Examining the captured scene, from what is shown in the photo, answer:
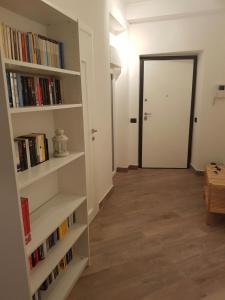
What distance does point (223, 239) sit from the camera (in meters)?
2.37

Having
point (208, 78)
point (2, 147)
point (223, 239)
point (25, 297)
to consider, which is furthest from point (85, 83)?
point (208, 78)

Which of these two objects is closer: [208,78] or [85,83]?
[85,83]

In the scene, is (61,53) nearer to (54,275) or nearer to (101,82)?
(101,82)

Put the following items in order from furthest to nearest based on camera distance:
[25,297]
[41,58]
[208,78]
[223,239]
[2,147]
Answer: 1. [208,78]
2. [223,239]
3. [41,58]
4. [25,297]
5. [2,147]

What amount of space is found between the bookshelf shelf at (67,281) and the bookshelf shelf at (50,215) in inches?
21.6

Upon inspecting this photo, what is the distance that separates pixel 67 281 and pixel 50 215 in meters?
0.58

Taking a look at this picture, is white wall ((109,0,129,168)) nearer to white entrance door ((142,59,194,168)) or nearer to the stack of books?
white entrance door ((142,59,194,168))

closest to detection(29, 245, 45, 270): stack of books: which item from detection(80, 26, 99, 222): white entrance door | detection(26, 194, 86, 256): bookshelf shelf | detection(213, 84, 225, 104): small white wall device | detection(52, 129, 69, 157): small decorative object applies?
detection(26, 194, 86, 256): bookshelf shelf

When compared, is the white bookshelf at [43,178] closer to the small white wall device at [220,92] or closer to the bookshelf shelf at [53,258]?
the bookshelf shelf at [53,258]

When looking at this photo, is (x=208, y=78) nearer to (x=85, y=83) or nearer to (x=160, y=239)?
(x=85, y=83)

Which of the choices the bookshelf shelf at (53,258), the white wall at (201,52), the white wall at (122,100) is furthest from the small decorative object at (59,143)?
the white wall at (201,52)

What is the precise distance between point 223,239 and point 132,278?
110cm

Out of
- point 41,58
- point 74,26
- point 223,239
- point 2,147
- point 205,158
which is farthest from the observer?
point 205,158

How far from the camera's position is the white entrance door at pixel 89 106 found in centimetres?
235
